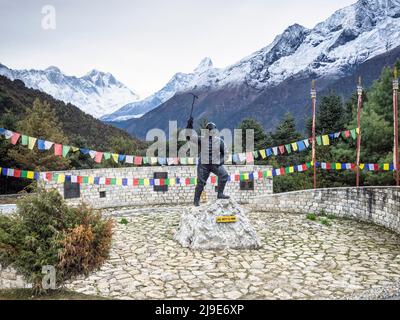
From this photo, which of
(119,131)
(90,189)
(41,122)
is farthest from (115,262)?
(119,131)

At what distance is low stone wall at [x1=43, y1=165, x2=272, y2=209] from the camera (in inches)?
664

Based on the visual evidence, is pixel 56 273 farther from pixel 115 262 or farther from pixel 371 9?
pixel 371 9

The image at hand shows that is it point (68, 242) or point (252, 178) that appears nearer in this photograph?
point (68, 242)

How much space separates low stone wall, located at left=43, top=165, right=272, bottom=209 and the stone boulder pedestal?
22.2 ft

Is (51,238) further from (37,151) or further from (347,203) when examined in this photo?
(37,151)

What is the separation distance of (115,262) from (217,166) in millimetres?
4180

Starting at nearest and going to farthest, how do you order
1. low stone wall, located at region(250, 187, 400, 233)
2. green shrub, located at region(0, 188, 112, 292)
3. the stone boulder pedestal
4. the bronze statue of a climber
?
green shrub, located at region(0, 188, 112, 292), the stone boulder pedestal, the bronze statue of a climber, low stone wall, located at region(250, 187, 400, 233)

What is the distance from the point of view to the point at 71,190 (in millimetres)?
16250

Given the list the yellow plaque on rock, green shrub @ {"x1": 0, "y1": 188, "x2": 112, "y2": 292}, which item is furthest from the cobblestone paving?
the yellow plaque on rock

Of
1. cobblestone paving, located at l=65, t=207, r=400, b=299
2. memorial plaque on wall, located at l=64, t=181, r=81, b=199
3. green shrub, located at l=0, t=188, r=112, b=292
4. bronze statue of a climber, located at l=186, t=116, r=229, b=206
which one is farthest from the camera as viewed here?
memorial plaque on wall, located at l=64, t=181, r=81, b=199

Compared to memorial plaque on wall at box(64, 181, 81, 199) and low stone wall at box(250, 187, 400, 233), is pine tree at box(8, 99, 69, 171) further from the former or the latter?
low stone wall at box(250, 187, 400, 233)

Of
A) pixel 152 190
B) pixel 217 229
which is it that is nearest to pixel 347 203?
pixel 217 229

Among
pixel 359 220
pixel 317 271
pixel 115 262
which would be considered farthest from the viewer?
pixel 359 220

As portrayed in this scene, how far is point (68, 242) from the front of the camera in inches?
237
